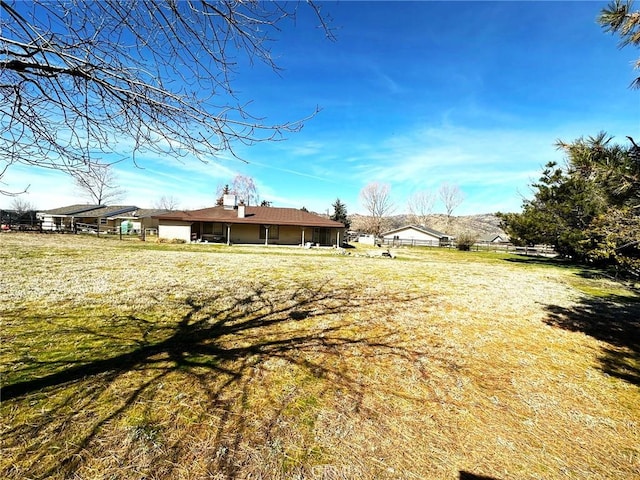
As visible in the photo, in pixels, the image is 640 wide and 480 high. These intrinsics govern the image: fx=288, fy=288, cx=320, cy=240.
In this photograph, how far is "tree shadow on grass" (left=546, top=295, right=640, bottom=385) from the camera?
153 inches

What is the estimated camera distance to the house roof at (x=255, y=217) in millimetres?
24031

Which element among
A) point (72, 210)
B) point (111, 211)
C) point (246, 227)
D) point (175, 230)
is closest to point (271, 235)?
point (246, 227)

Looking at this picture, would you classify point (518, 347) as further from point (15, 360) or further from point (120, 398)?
point (15, 360)

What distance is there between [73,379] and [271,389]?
1891 millimetres

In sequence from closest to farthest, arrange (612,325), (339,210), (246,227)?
(612,325) → (246,227) → (339,210)

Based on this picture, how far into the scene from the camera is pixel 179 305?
17.8 ft

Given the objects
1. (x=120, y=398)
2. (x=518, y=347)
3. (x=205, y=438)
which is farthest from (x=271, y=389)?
(x=518, y=347)

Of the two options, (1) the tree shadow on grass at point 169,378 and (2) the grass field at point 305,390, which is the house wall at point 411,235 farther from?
(1) the tree shadow on grass at point 169,378

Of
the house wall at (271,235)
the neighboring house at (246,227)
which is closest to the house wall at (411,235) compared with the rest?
the neighboring house at (246,227)

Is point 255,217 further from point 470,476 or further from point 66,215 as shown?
point 66,215

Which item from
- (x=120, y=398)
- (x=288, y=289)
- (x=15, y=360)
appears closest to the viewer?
(x=120, y=398)

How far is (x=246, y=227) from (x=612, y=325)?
23.8 metres

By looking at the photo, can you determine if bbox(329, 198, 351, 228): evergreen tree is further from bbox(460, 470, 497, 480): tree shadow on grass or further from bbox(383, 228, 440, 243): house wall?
bbox(460, 470, 497, 480): tree shadow on grass

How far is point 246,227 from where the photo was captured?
25828 mm
